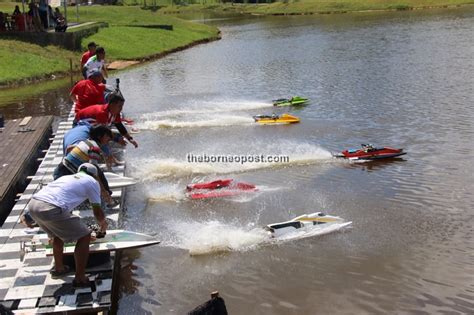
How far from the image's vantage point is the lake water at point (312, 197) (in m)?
11.3

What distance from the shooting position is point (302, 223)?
45.3 feet

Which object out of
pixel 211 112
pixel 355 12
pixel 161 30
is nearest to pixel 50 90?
pixel 211 112

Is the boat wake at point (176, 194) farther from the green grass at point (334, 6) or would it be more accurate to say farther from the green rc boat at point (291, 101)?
the green grass at point (334, 6)

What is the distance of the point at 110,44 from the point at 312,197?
4012cm

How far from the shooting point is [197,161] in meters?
20.2

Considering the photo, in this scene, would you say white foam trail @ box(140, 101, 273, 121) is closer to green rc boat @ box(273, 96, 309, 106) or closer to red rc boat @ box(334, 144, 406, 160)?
green rc boat @ box(273, 96, 309, 106)

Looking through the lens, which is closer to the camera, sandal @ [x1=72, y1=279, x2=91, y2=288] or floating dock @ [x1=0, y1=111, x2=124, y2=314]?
floating dock @ [x1=0, y1=111, x2=124, y2=314]

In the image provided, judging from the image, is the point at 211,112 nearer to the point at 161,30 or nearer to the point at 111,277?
the point at 111,277

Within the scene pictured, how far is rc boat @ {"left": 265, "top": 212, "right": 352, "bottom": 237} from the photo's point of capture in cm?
1360

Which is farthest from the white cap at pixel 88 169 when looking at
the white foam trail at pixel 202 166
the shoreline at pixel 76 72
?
the shoreline at pixel 76 72

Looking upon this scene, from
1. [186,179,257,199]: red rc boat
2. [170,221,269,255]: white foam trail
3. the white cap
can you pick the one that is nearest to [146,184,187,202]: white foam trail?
[186,179,257,199]: red rc boat

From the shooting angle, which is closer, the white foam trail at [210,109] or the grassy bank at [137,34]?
the white foam trail at [210,109]

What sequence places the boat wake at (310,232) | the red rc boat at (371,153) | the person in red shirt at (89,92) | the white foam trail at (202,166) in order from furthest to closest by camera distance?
1. the red rc boat at (371,153)
2. the white foam trail at (202,166)
3. the person in red shirt at (89,92)
4. the boat wake at (310,232)

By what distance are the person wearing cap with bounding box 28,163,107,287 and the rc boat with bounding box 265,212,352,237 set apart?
514 centimetres
